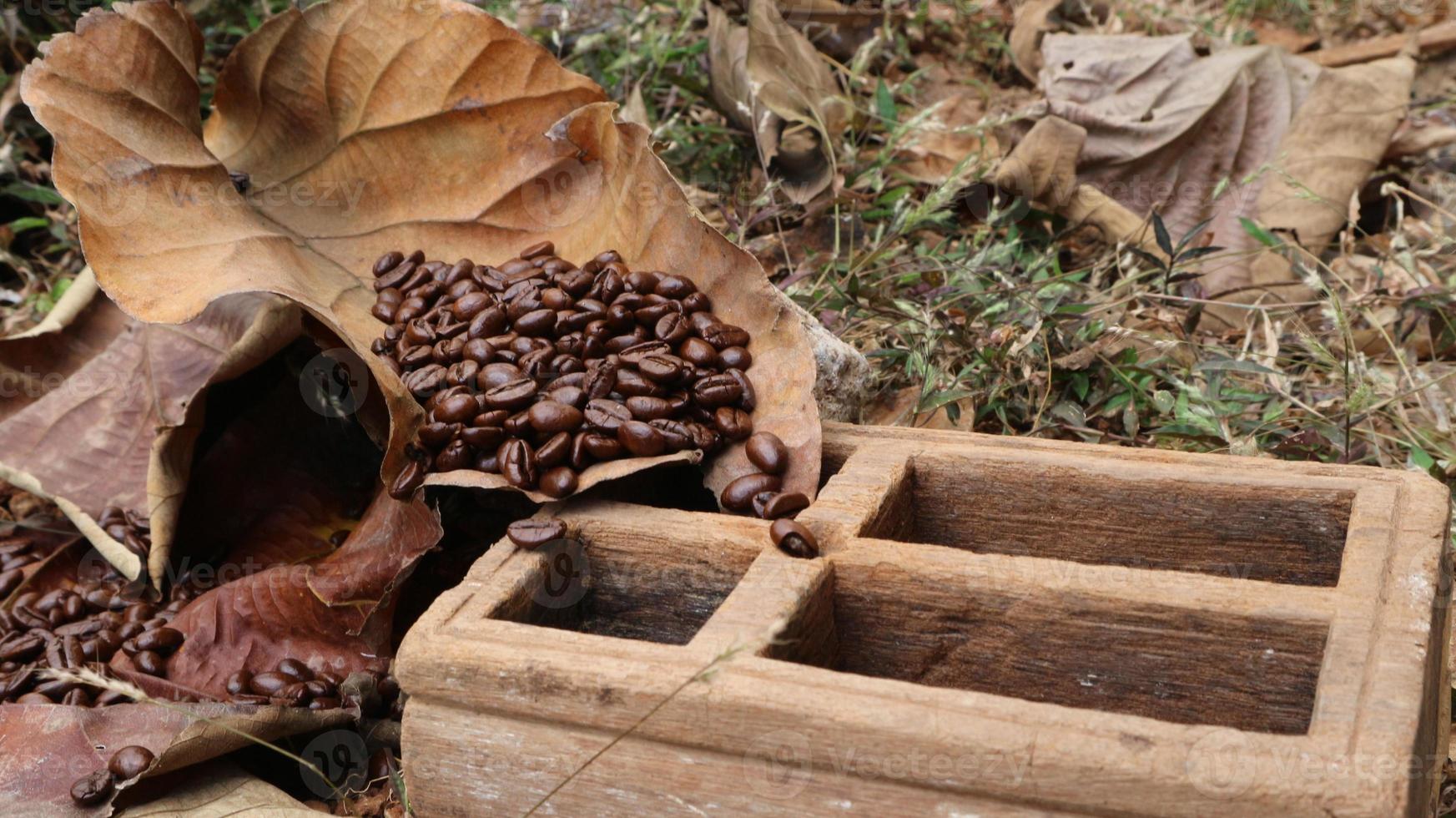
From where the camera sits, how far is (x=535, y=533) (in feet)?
5.19

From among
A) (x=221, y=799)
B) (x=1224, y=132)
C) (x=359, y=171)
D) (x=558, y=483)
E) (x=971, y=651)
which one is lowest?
(x=221, y=799)

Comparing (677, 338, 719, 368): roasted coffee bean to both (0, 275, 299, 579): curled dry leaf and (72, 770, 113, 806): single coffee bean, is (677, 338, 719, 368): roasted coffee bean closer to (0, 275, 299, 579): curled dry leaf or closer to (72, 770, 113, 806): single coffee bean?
(0, 275, 299, 579): curled dry leaf

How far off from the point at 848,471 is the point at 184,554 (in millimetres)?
1064

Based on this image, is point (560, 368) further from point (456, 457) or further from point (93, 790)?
point (93, 790)

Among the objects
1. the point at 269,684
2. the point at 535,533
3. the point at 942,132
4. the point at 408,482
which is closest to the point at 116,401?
the point at 269,684

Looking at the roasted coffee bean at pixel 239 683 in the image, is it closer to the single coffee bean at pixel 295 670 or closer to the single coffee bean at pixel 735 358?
the single coffee bean at pixel 295 670

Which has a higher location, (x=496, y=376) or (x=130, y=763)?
(x=496, y=376)

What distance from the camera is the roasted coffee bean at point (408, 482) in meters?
1.75

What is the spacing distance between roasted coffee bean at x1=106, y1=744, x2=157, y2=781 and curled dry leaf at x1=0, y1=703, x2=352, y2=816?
0.6 inches

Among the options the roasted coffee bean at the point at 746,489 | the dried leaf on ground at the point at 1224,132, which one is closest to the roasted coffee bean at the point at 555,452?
the roasted coffee bean at the point at 746,489

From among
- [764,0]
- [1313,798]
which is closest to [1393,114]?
[764,0]

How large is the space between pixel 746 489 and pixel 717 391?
0.17 m

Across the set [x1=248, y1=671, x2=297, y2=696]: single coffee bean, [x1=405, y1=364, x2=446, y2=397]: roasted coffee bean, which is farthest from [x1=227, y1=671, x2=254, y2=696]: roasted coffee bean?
[x1=405, y1=364, x2=446, y2=397]: roasted coffee bean

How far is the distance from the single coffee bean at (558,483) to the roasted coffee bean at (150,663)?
2.07 feet
